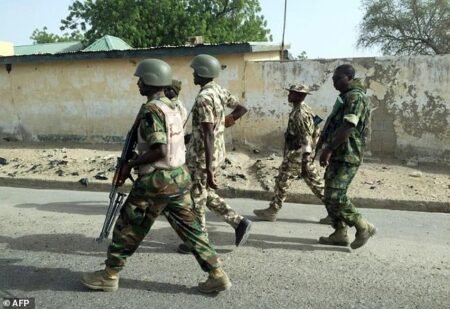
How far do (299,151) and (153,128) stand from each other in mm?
2534

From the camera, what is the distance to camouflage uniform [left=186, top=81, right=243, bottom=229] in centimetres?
430

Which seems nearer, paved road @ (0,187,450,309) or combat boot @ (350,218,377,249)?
paved road @ (0,187,450,309)

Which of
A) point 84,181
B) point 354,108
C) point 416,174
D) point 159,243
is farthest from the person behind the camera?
point 84,181

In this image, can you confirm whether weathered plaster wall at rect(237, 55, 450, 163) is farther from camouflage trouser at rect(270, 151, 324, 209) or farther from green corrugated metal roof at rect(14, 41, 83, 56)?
green corrugated metal roof at rect(14, 41, 83, 56)

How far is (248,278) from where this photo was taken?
3932 millimetres

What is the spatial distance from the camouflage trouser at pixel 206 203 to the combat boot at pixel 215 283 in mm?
846

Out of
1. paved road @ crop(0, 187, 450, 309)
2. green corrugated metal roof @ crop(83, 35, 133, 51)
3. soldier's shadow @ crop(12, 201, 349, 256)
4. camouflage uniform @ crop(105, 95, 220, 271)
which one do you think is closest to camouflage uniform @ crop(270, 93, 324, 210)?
paved road @ crop(0, 187, 450, 309)

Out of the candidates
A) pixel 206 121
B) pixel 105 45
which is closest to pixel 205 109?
pixel 206 121

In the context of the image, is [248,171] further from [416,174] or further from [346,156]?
[346,156]

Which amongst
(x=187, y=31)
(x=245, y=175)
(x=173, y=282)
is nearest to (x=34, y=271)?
(x=173, y=282)

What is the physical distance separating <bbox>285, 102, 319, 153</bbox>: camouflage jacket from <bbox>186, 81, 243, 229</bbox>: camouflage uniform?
1109mm

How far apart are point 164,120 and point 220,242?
1.87 m

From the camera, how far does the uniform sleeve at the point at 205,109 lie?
427 centimetres

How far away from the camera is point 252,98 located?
965 centimetres
